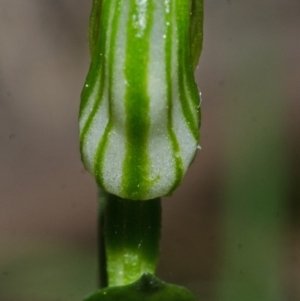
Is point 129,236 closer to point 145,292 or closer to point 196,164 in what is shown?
point 145,292

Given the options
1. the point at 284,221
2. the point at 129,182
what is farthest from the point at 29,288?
the point at 129,182

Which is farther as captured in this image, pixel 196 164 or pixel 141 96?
pixel 196 164

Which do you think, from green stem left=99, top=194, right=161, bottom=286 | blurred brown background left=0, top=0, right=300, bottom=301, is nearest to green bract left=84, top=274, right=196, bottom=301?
green stem left=99, top=194, right=161, bottom=286

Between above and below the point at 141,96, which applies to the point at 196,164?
below

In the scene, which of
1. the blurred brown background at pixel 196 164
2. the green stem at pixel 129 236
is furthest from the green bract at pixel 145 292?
the blurred brown background at pixel 196 164

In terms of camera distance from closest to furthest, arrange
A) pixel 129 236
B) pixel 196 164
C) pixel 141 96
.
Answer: pixel 141 96, pixel 129 236, pixel 196 164

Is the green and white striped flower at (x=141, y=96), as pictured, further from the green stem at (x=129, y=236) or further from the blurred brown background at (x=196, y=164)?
the blurred brown background at (x=196, y=164)

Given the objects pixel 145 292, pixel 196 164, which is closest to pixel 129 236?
pixel 145 292
